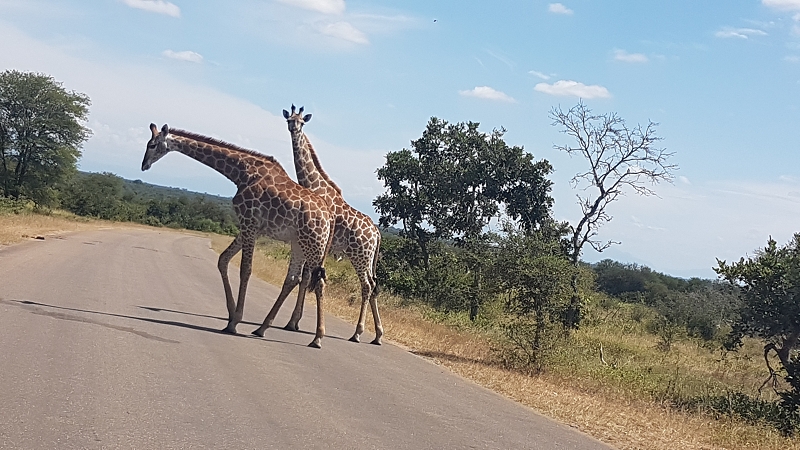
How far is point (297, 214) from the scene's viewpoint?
41.5 ft

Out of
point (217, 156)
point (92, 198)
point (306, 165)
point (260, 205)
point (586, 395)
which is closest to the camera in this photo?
point (586, 395)

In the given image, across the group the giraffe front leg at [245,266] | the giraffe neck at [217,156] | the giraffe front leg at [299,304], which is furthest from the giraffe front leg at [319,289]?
the giraffe neck at [217,156]

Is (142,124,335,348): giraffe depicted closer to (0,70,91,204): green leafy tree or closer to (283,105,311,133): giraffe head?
(283,105,311,133): giraffe head

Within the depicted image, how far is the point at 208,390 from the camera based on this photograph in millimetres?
7723

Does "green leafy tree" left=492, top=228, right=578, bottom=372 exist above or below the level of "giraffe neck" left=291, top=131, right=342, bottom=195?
below

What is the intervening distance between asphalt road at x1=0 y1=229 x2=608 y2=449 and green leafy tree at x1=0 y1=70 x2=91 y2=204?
44803 mm

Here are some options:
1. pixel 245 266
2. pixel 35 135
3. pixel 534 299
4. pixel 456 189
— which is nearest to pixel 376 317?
pixel 245 266

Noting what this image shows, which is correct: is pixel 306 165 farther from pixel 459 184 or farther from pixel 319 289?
pixel 459 184

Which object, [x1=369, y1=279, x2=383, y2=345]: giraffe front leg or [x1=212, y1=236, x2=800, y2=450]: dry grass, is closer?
[x1=212, y1=236, x2=800, y2=450]: dry grass

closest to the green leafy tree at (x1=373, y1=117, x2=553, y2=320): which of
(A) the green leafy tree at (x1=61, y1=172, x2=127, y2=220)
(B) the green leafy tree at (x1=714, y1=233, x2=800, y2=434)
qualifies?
(B) the green leafy tree at (x1=714, y1=233, x2=800, y2=434)

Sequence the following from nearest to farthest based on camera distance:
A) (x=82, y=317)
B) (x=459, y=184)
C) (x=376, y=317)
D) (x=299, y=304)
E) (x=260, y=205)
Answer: (x=82, y=317) → (x=260, y=205) → (x=299, y=304) → (x=376, y=317) → (x=459, y=184)

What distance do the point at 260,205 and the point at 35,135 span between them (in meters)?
48.2

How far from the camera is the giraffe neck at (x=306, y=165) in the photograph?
47.2 ft

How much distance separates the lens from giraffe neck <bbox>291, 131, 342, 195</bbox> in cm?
1438
